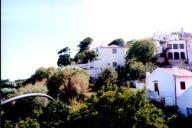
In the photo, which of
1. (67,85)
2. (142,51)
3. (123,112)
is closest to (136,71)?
(142,51)

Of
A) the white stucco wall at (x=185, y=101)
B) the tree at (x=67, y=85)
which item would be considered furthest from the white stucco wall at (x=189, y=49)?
the tree at (x=67, y=85)

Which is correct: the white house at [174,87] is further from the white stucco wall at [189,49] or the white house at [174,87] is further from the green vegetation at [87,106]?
the white stucco wall at [189,49]

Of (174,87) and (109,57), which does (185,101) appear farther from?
(109,57)

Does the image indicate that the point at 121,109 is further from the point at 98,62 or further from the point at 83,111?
the point at 98,62

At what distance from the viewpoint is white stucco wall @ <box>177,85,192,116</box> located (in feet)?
122

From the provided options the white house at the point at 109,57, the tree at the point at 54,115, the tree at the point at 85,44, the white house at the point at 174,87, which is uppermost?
the tree at the point at 85,44

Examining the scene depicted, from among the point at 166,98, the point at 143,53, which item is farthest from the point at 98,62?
the point at 166,98

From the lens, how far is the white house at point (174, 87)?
37.8 metres

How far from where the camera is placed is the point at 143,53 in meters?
61.2

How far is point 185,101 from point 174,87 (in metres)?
2.52

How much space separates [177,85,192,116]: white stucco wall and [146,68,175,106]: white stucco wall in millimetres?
1236

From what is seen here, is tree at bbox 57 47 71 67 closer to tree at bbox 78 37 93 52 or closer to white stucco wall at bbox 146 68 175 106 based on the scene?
tree at bbox 78 37 93 52

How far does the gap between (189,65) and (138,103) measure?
1478 inches

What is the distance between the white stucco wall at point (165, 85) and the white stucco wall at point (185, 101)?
4.06ft
